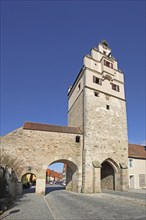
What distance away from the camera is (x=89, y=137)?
56.3 feet

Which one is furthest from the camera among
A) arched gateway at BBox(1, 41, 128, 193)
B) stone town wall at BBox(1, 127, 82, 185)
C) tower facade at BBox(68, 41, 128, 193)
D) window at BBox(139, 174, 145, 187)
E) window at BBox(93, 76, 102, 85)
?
window at BBox(139, 174, 145, 187)

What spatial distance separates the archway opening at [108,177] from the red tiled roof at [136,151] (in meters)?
3.64

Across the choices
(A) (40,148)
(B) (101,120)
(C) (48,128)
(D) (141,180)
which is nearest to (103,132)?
(B) (101,120)

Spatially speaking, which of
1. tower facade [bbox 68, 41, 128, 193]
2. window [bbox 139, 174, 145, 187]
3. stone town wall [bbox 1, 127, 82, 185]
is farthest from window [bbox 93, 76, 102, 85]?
window [bbox 139, 174, 145, 187]

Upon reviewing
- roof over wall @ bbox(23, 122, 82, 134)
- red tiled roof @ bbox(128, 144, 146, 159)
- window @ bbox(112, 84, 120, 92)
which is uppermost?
window @ bbox(112, 84, 120, 92)

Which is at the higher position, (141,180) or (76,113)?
(76,113)

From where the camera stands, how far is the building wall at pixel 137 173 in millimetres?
20891

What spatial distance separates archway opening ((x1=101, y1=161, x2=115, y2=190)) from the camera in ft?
61.4

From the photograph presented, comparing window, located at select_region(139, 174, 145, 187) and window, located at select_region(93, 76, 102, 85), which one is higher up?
window, located at select_region(93, 76, 102, 85)

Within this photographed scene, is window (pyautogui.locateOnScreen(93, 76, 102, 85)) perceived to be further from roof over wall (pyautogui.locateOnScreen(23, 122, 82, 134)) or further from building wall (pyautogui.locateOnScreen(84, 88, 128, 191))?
roof over wall (pyautogui.locateOnScreen(23, 122, 82, 134))

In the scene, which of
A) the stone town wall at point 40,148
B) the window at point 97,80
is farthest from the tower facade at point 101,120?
the stone town wall at point 40,148

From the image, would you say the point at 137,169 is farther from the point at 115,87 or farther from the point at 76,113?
the point at 115,87

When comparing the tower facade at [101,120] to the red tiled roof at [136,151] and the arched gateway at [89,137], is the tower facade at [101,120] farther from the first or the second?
the red tiled roof at [136,151]

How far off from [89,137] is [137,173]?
9089mm
